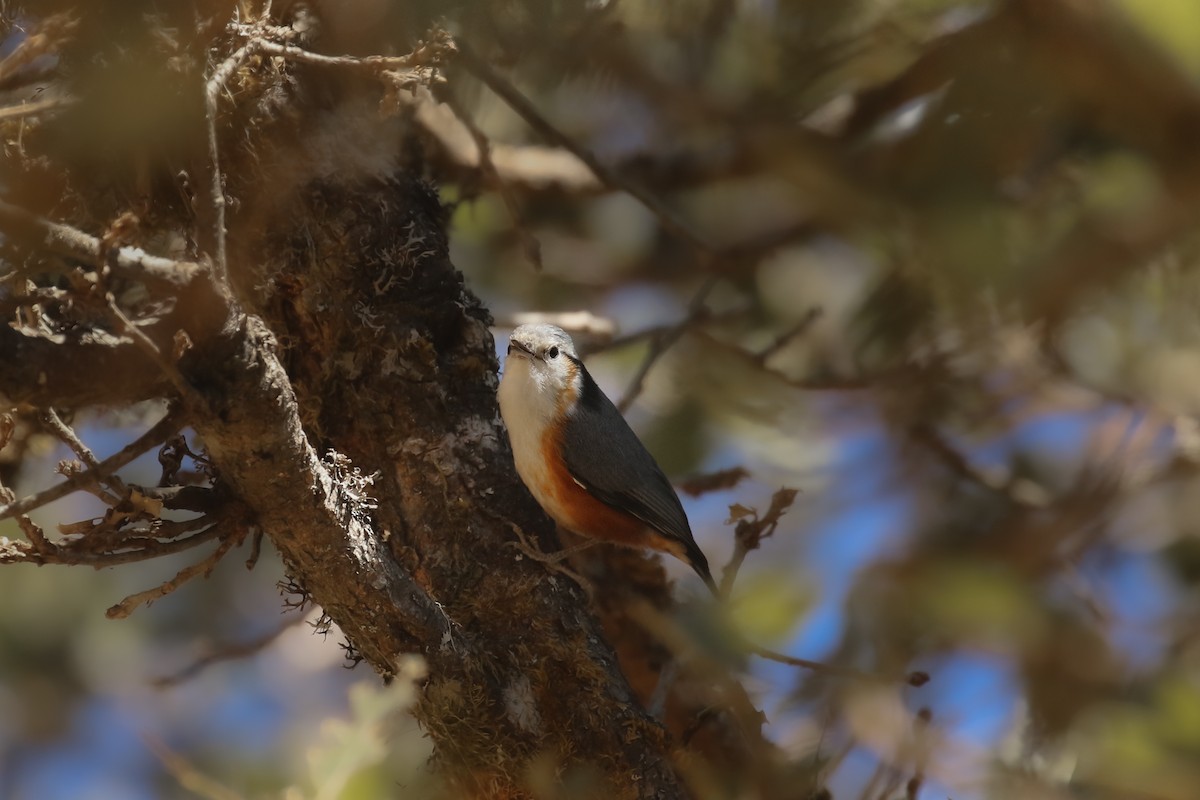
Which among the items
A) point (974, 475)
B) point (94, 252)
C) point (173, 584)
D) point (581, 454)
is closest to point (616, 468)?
point (581, 454)

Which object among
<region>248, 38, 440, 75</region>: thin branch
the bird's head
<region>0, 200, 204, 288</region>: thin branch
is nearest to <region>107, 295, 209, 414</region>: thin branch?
<region>0, 200, 204, 288</region>: thin branch

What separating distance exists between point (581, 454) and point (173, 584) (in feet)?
5.47

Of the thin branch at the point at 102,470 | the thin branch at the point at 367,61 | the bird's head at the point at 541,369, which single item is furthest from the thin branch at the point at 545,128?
the thin branch at the point at 102,470

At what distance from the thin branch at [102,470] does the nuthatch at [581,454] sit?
61.0 inches

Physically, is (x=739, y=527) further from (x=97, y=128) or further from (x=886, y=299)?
(x=97, y=128)

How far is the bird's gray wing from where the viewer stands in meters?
3.60

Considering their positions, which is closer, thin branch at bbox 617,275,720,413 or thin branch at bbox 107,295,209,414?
thin branch at bbox 107,295,209,414

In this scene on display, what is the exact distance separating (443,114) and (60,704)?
13.9ft

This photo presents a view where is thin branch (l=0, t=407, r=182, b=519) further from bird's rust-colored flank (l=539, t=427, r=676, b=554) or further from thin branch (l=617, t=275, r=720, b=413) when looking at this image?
thin branch (l=617, t=275, r=720, b=413)

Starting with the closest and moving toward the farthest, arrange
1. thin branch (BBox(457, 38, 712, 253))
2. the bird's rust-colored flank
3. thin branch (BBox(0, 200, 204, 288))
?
thin branch (BBox(0, 200, 204, 288)) < thin branch (BBox(457, 38, 712, 253)) < the bird's rust-colored flank

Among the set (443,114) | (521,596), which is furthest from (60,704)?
(521,596)

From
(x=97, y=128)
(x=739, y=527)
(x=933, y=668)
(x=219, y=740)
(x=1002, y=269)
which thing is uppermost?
(x=97, y=128)

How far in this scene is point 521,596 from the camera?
2.65m

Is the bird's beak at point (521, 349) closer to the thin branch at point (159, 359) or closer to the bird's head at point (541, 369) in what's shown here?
the bird's head at point (541, 369)
